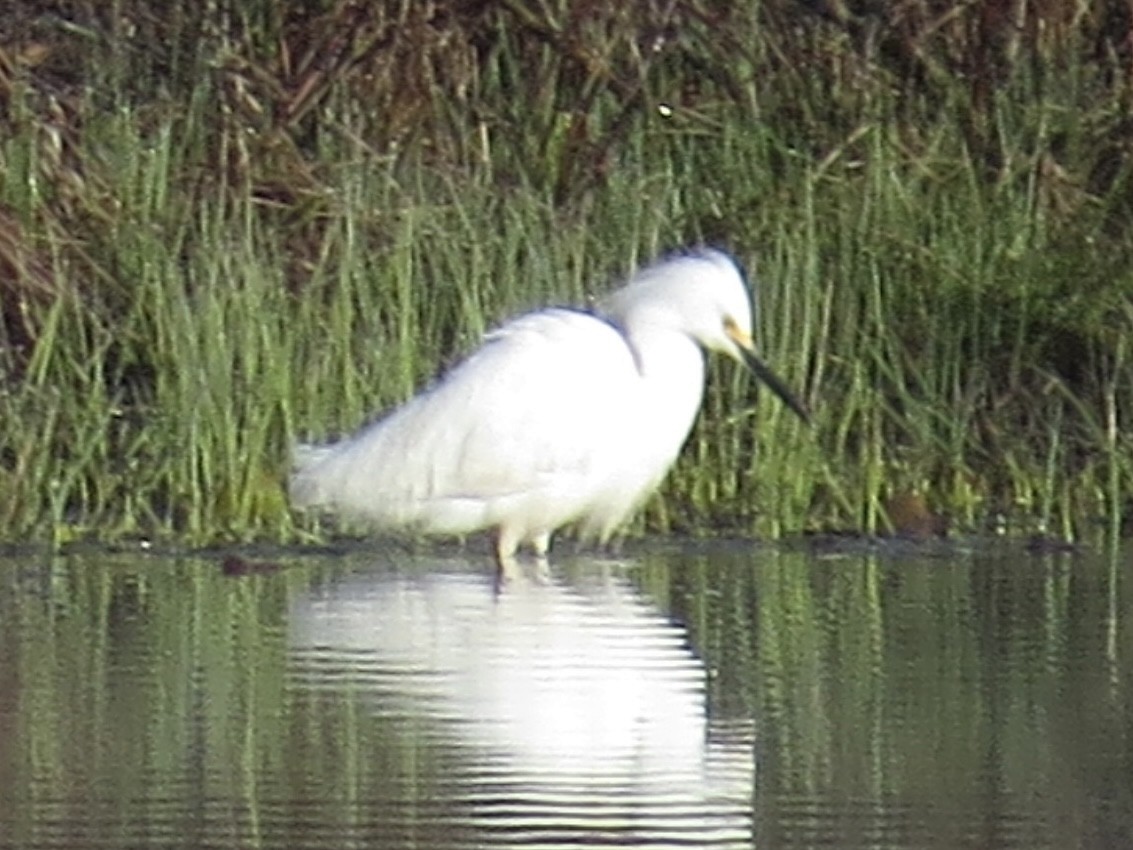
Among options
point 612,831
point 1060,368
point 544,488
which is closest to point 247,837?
point 612,831

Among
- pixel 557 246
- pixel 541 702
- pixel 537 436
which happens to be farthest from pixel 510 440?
pixel 541 702

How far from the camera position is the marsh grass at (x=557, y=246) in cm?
920

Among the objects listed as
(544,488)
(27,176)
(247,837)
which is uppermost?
(27,176)

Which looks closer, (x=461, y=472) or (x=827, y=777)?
(x=827, y=777)

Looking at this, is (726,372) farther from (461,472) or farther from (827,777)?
(827,777)

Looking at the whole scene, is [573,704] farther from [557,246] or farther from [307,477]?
[557,246]

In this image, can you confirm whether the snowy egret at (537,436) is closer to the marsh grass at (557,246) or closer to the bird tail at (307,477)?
the bird tail at (307,477)

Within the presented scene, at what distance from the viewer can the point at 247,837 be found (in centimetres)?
522

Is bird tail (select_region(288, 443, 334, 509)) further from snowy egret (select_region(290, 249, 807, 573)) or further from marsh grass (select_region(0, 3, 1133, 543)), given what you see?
marsh grass (select_region(0, 3, 1133, 543))

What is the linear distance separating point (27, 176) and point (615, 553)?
2.23m

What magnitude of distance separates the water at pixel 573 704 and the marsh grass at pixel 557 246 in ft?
1.95

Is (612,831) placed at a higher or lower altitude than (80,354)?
lower

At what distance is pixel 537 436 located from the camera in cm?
875

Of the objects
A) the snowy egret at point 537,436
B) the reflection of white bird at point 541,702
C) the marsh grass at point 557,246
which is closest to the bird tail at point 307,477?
the snowy egret at point 537,436
